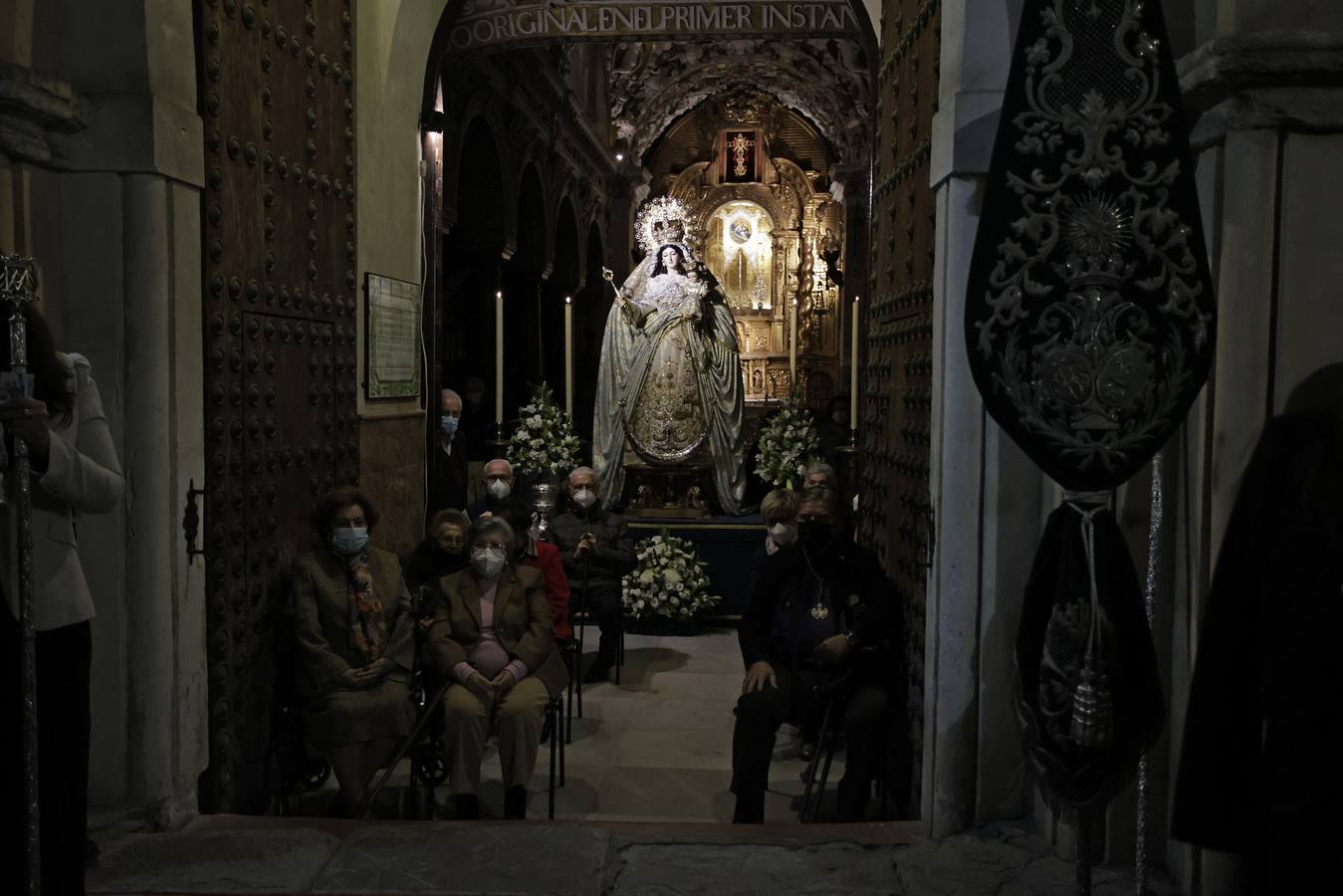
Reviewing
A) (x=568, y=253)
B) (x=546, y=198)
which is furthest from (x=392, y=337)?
(x=568, y=253)

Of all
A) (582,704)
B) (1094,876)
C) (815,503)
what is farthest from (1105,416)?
(582,704)

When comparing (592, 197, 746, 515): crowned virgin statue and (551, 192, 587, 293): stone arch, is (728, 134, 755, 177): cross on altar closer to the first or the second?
(551, 192, 587, 293): stone arch

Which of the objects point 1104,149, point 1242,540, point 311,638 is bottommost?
point 311,638

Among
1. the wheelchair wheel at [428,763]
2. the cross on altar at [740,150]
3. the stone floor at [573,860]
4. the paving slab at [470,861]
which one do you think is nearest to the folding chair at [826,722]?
the stone floor at [573,860]

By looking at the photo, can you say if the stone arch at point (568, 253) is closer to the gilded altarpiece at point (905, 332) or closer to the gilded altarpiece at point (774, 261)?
the gilded altarpiece at point (774, 261)

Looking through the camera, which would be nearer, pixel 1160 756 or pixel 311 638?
pixel 1160 756

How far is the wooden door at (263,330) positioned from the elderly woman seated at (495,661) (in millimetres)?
687

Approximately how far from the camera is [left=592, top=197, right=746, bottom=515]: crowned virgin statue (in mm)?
9930

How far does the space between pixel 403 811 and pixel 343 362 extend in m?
2.03

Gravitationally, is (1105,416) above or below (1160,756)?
above

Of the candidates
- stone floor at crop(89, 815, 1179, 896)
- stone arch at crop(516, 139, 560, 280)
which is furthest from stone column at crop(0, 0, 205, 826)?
stone arch at crop(516, 139, 560, 280)

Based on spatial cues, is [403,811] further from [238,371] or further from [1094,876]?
[1094,876]

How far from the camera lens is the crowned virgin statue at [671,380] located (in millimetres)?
9930

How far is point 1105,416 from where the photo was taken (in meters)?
2.46
